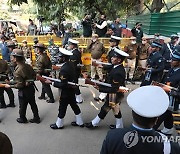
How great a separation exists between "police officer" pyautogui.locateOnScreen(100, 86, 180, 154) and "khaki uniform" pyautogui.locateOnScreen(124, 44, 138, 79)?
7.93 metres

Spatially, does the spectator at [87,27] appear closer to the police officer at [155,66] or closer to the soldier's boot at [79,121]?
the police officer at [155,66]

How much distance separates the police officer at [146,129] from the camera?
1.89m

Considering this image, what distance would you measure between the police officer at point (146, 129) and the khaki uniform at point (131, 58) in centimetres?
793

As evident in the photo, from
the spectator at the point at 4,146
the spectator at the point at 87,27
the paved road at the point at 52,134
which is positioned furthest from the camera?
the spectator at the point at 87,27

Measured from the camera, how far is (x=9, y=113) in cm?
673

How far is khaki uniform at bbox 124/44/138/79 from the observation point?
9781mm

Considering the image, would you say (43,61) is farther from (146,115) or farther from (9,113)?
(146,115)

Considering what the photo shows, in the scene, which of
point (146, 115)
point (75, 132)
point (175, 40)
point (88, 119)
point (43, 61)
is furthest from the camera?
point (175, 40)

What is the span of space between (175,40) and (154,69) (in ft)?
8.71

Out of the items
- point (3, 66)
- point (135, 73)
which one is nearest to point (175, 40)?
point (135, 73)

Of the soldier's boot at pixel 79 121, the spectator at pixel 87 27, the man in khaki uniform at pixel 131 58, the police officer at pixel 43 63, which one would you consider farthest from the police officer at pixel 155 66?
the spectator at pixel 87 27

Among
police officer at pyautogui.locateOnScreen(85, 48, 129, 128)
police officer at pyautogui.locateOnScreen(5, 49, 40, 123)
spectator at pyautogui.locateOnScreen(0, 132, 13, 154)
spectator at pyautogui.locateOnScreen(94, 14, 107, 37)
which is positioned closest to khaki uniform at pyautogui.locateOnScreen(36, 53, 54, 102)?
police officer at pyautogui.locateOnScreen(5, 49, 40, 123)

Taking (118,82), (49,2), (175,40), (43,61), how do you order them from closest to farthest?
(118,82), (43,61), (175,40), (49,2)

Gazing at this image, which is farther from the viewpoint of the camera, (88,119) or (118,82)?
(88,119)
